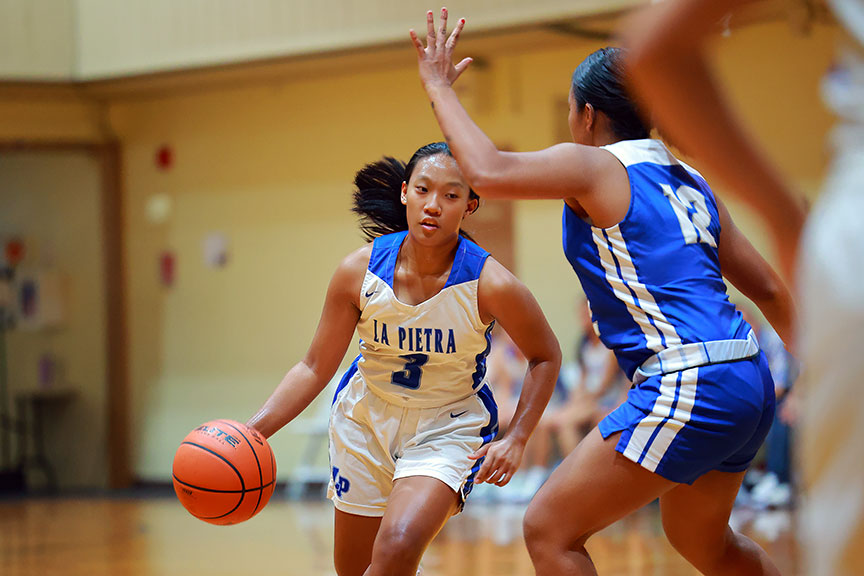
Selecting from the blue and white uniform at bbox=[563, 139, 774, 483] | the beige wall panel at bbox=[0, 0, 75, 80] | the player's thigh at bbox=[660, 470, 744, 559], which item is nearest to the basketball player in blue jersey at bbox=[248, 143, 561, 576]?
the player's thigh at bbox=[660, 470, 744, 559]

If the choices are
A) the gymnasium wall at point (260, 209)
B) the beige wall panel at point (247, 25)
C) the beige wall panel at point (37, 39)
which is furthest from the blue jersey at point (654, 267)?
the beige wall panel at point (37, 39)

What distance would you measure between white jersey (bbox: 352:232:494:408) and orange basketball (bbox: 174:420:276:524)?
0.44 m

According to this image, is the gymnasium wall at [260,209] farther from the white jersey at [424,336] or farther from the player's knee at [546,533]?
the player's knee at [546,533]

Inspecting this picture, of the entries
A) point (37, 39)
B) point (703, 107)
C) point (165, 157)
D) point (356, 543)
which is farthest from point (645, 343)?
point (165, 157)

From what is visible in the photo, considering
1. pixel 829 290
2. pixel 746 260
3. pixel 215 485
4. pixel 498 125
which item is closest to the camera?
pixel 829 290

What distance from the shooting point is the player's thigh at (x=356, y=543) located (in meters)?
3.19

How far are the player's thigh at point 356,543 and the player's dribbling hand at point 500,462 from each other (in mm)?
423

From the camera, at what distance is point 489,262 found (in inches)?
128

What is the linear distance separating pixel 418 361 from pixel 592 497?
0.96 m

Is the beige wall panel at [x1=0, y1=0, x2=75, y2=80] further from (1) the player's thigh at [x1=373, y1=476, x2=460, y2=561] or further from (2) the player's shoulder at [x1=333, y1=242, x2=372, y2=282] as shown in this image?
(1) the player's thigh at [x1=373, y1=476, x2=460, y2=561]

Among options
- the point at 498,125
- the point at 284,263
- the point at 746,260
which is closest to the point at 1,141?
the point at 284,263

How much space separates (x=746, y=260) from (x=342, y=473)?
139cm

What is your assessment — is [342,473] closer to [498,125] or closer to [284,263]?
[498,125]

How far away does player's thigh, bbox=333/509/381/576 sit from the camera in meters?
3.19
